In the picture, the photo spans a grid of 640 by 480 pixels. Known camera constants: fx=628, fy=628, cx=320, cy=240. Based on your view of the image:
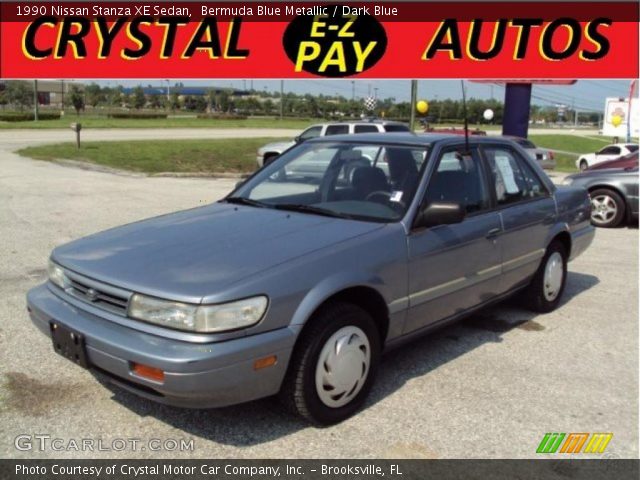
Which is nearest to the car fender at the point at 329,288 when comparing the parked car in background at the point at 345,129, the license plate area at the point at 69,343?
the license plate area at the point at 69,343

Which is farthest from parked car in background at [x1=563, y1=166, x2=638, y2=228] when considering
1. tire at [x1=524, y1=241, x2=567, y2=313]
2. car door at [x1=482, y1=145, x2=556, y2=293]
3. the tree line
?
the tree line

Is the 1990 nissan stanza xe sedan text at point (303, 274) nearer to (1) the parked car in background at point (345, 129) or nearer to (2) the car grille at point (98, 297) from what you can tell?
(2) the car grille at point (98, 297)

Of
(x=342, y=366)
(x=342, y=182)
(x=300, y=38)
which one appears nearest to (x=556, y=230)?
(x=342, y=182)

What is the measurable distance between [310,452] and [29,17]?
12.3 m

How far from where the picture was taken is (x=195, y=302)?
Answer: 2.89m

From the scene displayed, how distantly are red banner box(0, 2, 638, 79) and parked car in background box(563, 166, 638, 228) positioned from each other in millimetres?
5263

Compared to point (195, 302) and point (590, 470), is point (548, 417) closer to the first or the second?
point (590, 470)

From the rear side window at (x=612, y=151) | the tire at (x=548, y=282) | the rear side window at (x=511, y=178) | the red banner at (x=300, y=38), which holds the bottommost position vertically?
the tire at (x=548, y=282)

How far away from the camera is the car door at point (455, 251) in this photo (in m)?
3.88

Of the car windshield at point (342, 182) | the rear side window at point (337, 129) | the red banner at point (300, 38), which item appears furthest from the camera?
the rear side window at point (337, 129)

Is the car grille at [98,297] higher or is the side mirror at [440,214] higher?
the side mirror at [440,214]

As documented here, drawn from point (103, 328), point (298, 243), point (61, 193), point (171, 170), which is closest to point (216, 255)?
point (298, 243)

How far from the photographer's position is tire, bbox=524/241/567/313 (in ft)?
17.6

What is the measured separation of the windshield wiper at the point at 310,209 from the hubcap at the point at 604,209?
7812mm
